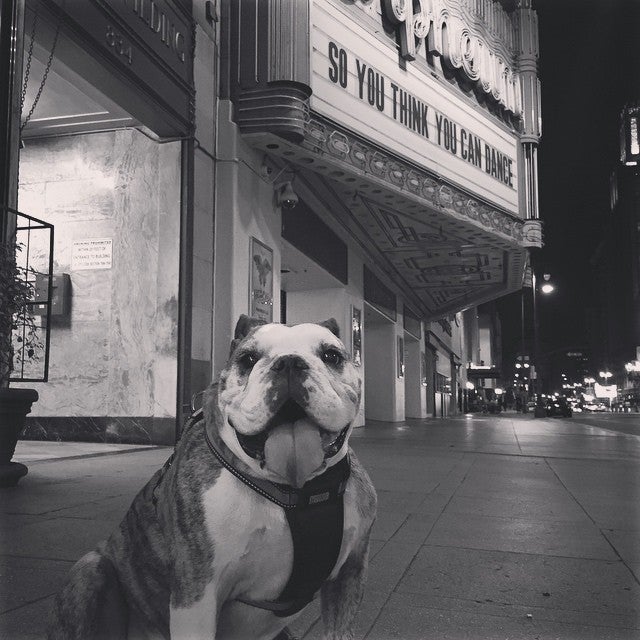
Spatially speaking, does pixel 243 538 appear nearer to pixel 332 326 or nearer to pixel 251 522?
pixel 251 522

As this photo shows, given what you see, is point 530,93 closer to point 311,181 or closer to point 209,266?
point 311,181

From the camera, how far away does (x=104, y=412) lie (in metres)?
Answer: 9.28

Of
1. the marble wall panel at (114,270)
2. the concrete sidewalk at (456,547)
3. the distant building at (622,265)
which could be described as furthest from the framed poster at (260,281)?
the distant building at (622,265)

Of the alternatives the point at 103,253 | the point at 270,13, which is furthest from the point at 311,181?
the point at 103,253

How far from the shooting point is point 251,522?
1635 millimetres

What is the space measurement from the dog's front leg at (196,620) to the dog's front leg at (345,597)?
1.22 ft

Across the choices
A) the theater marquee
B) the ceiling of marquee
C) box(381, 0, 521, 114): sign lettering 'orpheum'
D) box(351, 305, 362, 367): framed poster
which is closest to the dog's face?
the theater marquee

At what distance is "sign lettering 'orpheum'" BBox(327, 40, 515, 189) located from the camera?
11109 millimetres

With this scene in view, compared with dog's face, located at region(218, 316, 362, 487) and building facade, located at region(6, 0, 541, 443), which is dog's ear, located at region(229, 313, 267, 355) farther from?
building facade, located at region(6, 0, 541, 443)

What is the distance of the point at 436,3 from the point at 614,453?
1008 cm

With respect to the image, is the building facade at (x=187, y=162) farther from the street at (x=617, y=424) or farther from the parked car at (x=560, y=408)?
the parked car at (x=560, y=408)

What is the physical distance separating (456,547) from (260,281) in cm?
733

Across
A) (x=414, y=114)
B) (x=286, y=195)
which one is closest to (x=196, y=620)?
(x=286, y=195)

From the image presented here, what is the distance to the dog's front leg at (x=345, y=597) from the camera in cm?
179
